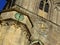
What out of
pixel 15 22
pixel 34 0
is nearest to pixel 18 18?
pixel 15 22

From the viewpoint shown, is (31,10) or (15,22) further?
(31,10)

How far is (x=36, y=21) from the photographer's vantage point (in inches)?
791

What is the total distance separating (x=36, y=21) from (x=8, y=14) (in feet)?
13.7

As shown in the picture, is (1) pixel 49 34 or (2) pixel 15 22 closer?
(2) pixel 15 22

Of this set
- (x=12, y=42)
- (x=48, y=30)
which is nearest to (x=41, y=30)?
(x=48, y=30)

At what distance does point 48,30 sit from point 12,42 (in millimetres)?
5665

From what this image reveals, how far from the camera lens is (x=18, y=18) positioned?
15.7 m

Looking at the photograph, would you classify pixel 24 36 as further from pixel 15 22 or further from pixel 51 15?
pixel 51 15

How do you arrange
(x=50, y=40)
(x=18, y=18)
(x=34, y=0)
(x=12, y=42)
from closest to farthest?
(x=12, y=42)
(x=18, y=18)
(x=50, y=40)
(x=34, y=0)

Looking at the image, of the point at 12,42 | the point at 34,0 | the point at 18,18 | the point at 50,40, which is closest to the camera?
the point at 12,42

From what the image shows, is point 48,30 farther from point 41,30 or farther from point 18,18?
point 18,18

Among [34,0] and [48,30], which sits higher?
[34,0]

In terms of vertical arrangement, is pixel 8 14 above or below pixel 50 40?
above

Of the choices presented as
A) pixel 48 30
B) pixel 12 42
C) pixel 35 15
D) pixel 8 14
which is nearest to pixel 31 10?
pixel 35 15
